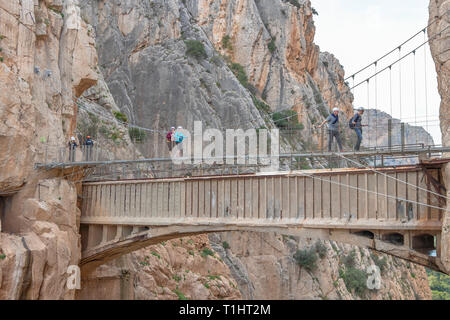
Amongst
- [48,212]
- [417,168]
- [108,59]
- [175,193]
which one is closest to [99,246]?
[48,212]

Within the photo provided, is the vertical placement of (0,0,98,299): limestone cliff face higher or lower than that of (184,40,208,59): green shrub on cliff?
lower

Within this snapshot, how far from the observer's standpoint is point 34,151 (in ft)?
64.3

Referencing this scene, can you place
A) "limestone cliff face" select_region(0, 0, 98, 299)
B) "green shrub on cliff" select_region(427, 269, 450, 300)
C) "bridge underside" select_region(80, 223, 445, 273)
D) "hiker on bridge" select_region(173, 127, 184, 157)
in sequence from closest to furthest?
"bridge underside" select_region(80, 223, 445, 273) < "limestone cliff face" select_region(0, 0, 98, 299) < "hiker on bridge" select_region(173, 127, 184, 157) < "green shrub on cliff" select_region(427, 269, 450, 300)

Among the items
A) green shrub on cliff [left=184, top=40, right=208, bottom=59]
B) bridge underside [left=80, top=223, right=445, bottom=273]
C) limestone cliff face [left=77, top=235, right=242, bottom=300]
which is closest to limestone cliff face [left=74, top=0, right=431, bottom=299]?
limestone cliff face [left=77, top=235, right=242, bottom=300]

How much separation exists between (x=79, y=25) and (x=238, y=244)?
19.2 metres

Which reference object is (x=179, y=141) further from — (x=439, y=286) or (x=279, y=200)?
(x=439, y=286)

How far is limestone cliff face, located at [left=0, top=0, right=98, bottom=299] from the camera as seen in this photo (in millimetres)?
17344

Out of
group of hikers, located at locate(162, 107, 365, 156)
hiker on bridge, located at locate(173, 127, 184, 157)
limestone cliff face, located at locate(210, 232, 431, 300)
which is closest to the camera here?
group of hikers, located at locate(162, 107, 365, 156)

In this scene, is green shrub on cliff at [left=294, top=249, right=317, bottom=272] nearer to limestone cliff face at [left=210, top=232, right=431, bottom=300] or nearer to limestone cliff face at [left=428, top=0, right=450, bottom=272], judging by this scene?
limestone cliff face at [left=210, top=232, right=431, bottom=300]

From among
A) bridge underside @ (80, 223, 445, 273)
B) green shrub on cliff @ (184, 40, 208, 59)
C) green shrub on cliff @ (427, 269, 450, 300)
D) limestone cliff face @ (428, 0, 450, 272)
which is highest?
green shrub on cliff @ (184, 40, 208, 59)

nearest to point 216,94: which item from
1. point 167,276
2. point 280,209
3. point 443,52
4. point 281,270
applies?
point 281,270

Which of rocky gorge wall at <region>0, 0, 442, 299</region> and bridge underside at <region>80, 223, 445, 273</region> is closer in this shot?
bridge underside at <region>80, 223, 445, 273</region>
